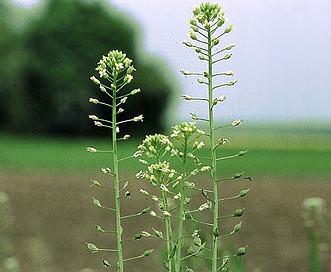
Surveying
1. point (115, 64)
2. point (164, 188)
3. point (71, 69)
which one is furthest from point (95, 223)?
point (71, 69)

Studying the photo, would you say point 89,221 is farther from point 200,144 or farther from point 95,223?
point 200,144

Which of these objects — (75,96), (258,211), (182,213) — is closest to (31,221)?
(258,211)

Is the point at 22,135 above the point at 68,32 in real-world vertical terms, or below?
below

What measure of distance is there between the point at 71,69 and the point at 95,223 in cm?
4871

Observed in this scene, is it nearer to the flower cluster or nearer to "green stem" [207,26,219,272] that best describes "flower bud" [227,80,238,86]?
"green stem" [207,26,219,272]

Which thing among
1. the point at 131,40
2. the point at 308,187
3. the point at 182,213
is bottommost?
the point at 308,187

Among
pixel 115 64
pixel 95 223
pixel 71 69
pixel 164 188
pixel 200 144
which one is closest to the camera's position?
pixel 164 188

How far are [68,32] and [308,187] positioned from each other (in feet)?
146

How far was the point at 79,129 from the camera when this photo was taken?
64.8 metres

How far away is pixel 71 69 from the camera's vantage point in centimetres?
6500

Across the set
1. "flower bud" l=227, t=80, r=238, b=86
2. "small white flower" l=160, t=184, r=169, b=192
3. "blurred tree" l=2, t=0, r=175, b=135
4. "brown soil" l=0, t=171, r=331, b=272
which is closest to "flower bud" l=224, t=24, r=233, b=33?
"flower bud" l=227, t=80, r=238, b=86

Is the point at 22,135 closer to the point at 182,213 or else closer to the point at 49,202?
the point at 49,202

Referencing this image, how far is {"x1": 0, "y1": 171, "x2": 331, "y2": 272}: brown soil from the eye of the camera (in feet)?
44.8

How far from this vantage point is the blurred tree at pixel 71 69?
211 ft
